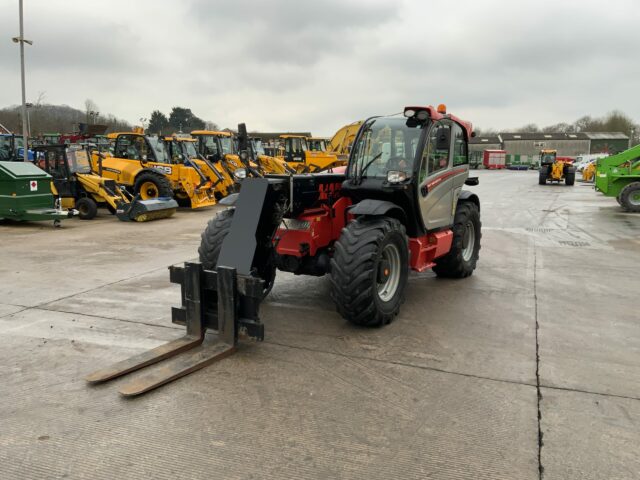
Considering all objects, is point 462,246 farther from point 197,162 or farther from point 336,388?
point 197,162

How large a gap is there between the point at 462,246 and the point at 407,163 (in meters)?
2.03

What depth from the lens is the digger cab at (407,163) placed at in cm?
551

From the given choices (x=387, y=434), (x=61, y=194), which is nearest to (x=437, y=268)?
(x=387, y=434)

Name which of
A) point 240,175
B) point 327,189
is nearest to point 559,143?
point 327,189

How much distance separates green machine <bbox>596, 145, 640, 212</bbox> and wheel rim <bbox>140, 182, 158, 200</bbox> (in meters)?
14.7

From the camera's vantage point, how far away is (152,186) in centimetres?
1527

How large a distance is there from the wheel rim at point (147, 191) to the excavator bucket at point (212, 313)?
11443 millimetres

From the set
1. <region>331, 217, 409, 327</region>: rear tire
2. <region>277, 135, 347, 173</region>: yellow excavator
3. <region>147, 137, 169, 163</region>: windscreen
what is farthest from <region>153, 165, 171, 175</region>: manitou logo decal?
<region>331, 217, 409, 327</region>: rear tire

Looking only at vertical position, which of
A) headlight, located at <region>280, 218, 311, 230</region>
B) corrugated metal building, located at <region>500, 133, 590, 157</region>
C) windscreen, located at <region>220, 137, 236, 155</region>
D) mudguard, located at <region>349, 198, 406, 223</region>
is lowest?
headlight, located at <region>280, 218, 311, 230</region>

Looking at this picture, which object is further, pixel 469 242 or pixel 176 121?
pixel 176 121

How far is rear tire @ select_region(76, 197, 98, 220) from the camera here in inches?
538

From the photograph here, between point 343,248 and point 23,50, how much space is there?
50.7 feet

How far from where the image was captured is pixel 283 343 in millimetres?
4590

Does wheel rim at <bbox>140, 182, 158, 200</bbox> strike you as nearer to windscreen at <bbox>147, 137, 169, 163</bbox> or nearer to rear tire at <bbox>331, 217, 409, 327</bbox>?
windscreen at <bbox>147, 137, 169, 163</bbox>
